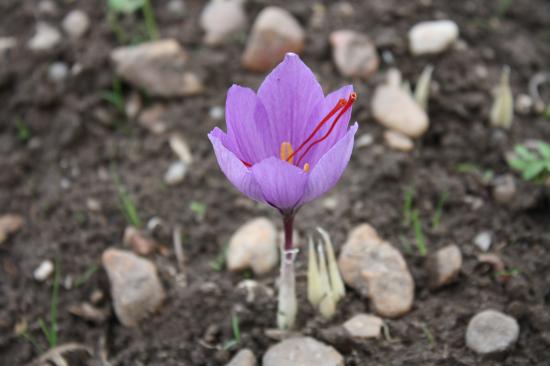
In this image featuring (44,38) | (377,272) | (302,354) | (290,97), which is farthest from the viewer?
(44,38)

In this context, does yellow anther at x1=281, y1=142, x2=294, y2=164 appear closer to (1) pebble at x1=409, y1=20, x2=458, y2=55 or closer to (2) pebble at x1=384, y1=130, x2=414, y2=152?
(2) pebble at x1=384, y1=130, x2=414, y2=152

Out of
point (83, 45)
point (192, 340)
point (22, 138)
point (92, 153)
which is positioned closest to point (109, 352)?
point (192, 340)

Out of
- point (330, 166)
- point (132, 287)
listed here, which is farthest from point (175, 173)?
point (330, 166)

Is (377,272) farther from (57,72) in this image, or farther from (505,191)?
(57,72)

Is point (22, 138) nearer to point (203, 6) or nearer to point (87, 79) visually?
point (87, 79)

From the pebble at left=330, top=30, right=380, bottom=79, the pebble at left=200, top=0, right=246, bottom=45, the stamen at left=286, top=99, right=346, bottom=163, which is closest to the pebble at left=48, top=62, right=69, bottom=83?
the pebble at left=200, top=0, right=246, bottom=45

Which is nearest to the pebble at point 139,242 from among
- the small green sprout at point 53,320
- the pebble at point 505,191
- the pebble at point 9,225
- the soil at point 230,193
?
the soil at point 230,193
